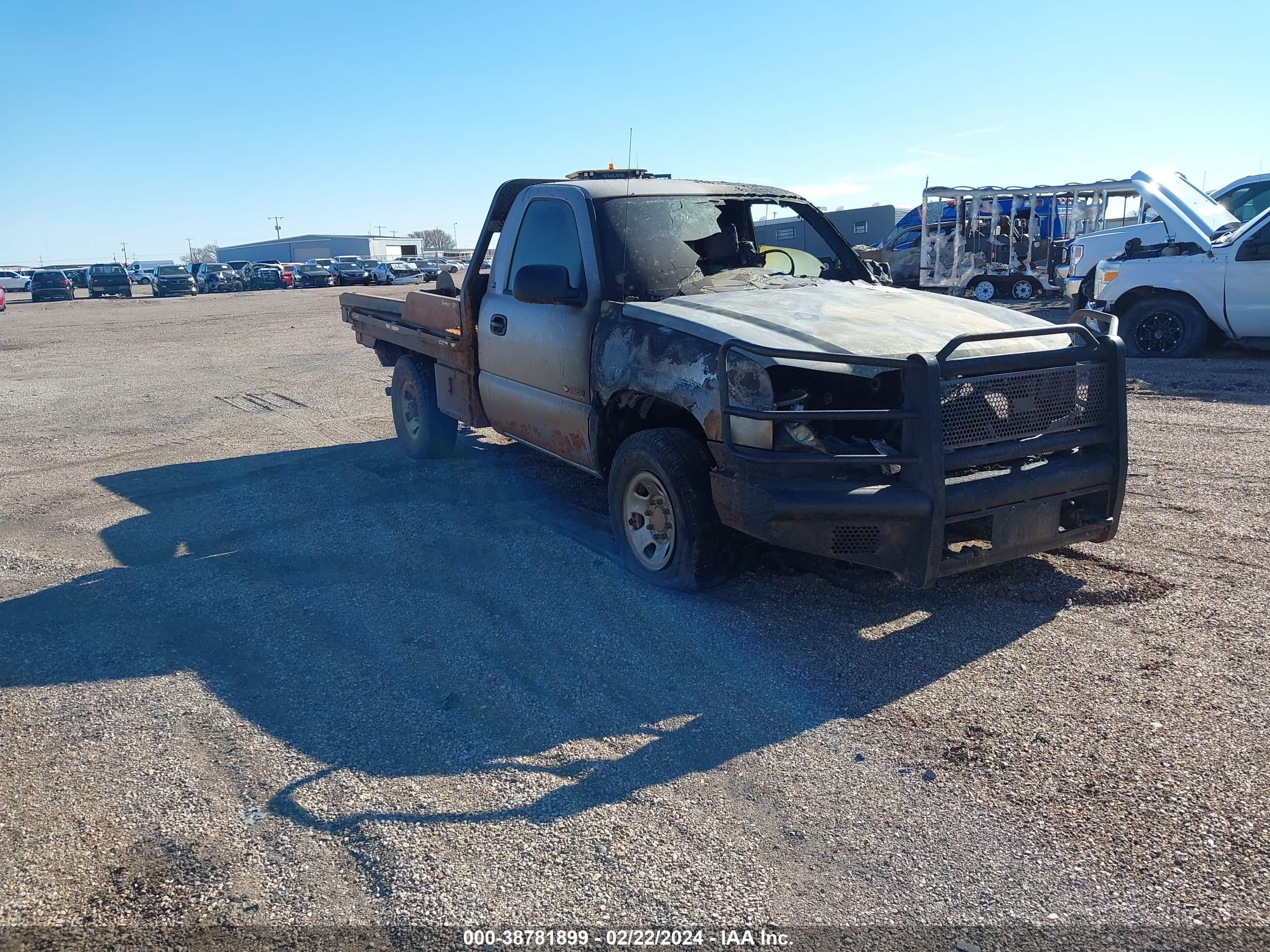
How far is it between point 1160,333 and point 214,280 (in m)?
43.0

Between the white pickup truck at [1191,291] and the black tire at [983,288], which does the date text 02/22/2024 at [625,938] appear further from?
the black tire at [983,288]

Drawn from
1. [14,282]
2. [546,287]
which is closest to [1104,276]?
[546,287]

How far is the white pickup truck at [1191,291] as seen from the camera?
1102 centimetres

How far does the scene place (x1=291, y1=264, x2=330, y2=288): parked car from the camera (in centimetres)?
4850

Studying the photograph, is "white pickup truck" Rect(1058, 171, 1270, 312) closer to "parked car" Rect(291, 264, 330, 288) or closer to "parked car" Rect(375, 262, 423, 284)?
"parked car" Rect(375, 262, 423, 284)

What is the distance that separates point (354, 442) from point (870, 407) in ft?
18.6

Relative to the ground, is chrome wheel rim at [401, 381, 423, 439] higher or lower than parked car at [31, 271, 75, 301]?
lower

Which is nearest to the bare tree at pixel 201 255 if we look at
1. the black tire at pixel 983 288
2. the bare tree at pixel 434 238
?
the bare tree at pixel 434 238

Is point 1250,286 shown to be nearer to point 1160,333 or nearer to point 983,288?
point 1160,333

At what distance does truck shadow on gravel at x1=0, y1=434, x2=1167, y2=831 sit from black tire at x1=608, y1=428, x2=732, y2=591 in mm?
142

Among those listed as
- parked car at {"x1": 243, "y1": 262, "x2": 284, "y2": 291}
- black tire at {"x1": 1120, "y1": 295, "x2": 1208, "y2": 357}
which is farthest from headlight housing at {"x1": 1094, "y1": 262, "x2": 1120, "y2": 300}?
parked car at {"x1": 243, "y1": 262, "x2": 284, "y2": 291}

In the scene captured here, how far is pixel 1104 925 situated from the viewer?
250 centimetres

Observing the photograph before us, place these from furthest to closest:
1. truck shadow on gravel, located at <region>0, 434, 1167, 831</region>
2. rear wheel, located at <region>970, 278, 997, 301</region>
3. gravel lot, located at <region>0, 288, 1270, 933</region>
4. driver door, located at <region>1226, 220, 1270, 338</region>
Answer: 1. rear wheel, located at <region>970, 278, 997, 301</region>
2. driver door, located at <region>1226, 220, 1270, 338</region>
3. truck shadow on gravel, located at <region>0, 434, 1167, 831</region>
4. gravel lot, located at <region>0, 288, 1270, 933</region>

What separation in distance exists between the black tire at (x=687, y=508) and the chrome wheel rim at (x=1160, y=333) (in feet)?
31.9
